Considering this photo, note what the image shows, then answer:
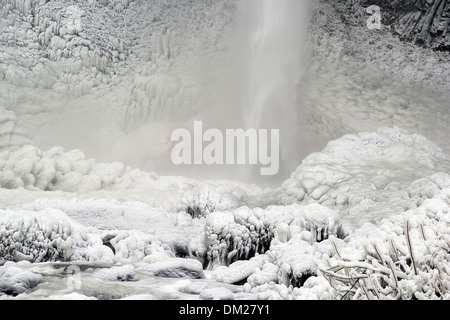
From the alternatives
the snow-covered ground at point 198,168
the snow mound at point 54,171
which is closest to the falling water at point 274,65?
the snow-covered ground at point 198,168

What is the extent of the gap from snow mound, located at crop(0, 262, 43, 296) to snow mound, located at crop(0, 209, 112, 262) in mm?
546

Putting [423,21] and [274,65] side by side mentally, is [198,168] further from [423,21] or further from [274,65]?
[423,21]

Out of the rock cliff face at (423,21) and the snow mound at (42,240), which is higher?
the rock cliff face at (423,21)

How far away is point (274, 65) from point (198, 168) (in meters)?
1.82

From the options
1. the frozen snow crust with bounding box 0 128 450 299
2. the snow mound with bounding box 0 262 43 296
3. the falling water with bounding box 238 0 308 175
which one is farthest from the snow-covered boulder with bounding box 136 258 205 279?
the falling water with bounding box 238 0 308 175

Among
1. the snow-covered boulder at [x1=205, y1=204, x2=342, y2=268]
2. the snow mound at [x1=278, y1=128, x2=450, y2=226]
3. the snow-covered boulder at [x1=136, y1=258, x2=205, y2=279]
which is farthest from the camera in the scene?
the snow mound at [x1=278, y1=128, x2=450, y2=226]

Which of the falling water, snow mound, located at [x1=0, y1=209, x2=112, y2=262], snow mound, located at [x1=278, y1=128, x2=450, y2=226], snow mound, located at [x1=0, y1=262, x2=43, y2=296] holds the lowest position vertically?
snow mound, located at [x1=0, y1=262, x2=43, y2=296]

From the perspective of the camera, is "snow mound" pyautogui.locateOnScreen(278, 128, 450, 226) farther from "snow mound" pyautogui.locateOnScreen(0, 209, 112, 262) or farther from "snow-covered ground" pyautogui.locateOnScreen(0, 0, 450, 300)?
"snow mound" pyautogui.locateOnScreen(0, 209, 112, 262)

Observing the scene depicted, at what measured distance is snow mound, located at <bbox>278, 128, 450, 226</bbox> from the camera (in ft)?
16.6

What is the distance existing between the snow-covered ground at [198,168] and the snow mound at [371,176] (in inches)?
0.9

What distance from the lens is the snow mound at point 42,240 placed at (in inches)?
165

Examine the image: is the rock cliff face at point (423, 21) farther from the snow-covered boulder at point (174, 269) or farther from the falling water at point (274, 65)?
the snow-covered boulder at point (174, 269)
